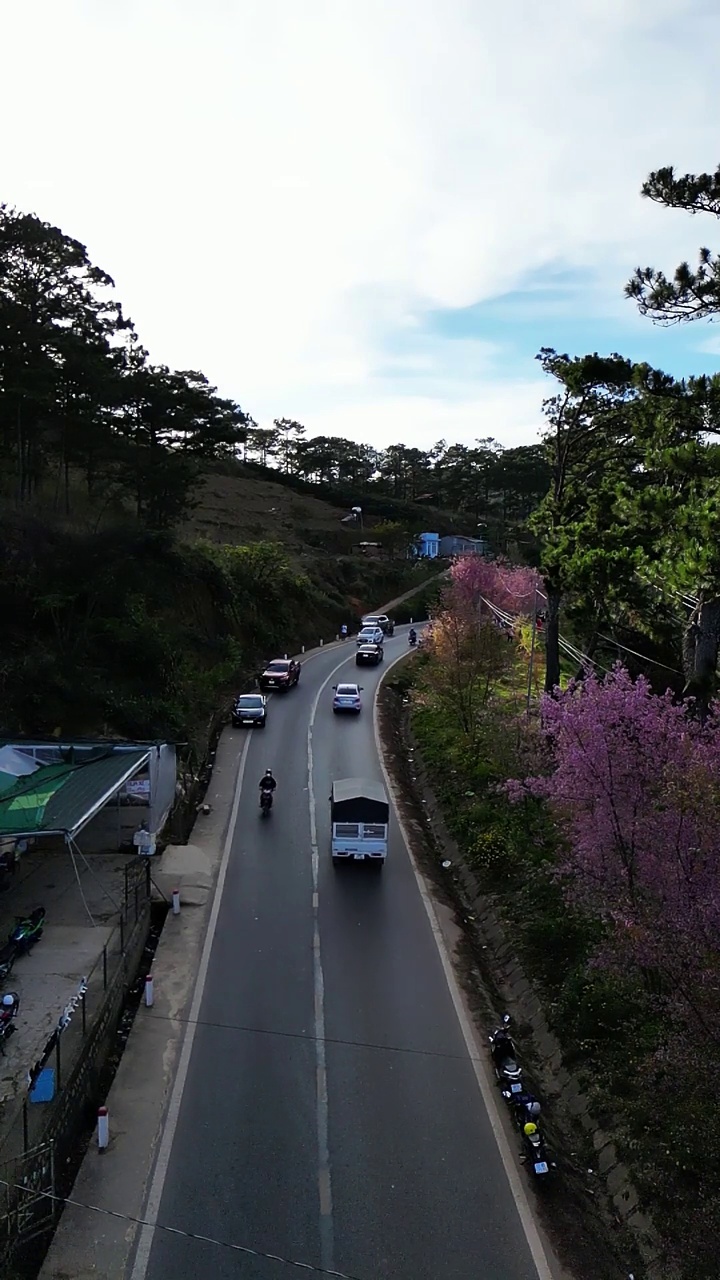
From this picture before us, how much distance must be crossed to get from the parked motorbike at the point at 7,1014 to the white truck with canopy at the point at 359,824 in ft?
30.6

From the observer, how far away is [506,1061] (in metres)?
12.6

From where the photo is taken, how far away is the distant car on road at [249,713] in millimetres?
35125

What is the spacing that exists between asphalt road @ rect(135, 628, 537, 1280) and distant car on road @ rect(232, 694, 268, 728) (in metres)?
14.9

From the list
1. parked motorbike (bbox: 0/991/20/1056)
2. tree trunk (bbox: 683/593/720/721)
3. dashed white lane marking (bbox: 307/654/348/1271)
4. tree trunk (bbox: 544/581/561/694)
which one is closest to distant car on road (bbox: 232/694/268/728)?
dashed white lane marking (bbox: 307/654/348/1271)

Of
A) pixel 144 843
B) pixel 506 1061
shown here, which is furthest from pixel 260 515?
pixel 506 1061

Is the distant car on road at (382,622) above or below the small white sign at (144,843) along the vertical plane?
above

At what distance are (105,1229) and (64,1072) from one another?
8.85 ft

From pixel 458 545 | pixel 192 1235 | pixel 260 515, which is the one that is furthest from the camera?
pixel 458 545

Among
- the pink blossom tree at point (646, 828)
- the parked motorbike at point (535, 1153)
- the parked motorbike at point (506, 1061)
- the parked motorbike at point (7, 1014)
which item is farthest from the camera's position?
the parked motorbike at point (7, 1014)

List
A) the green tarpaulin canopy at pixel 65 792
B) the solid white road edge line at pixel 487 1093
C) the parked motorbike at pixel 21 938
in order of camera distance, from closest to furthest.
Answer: the solid white road edge line at pixel 487 1093, the parked motorbike at pixel 21 938, the green tarpaulin canopy at pixel 65 792

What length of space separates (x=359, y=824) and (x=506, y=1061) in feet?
29.2

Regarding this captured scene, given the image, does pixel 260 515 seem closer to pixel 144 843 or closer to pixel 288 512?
pixel 288 512

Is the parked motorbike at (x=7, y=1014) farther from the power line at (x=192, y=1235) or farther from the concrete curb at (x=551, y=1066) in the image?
the concrete curb at (x=551, y=1066)

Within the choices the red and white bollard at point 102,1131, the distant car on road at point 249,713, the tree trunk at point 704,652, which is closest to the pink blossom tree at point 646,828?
the tree trunk at point 704,652
